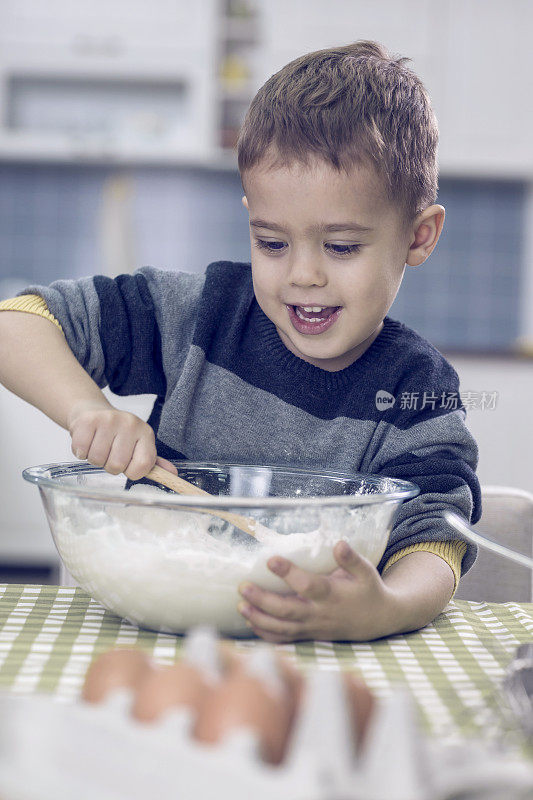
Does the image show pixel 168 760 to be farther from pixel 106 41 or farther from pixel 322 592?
pixel 106 41

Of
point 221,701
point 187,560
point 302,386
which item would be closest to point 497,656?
point 187,560

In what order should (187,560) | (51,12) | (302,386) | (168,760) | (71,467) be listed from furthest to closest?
(51,12) → (302,386) → (71,467) → (187,560) → (168,760)

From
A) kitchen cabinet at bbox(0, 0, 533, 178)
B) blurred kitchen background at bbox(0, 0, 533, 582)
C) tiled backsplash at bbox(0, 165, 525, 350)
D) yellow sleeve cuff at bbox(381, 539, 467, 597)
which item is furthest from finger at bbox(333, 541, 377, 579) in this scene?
tiled backsplash at bbox(0, 165, 525, 350)

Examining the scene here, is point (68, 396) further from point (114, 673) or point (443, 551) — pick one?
point (114, 673)

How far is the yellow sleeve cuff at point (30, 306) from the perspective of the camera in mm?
963

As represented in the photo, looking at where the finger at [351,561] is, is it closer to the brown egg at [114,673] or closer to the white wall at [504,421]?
the brown egg at [114,673]

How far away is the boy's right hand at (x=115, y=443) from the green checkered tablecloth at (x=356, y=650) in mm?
111

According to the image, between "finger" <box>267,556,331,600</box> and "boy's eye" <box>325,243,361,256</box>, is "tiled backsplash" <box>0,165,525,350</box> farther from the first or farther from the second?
"finger" <box>267,556,331,600</box>

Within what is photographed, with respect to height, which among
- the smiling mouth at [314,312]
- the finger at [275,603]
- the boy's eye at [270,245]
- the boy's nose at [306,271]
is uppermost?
the boy's eye at [270,245]

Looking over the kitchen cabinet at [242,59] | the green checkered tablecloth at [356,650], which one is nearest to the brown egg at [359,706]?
the green checkered tablecloth at [356,650]

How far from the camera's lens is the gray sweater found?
0.99 m

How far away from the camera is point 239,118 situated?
323cm

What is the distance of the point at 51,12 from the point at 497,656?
10.0 ft

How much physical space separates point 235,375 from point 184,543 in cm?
44
